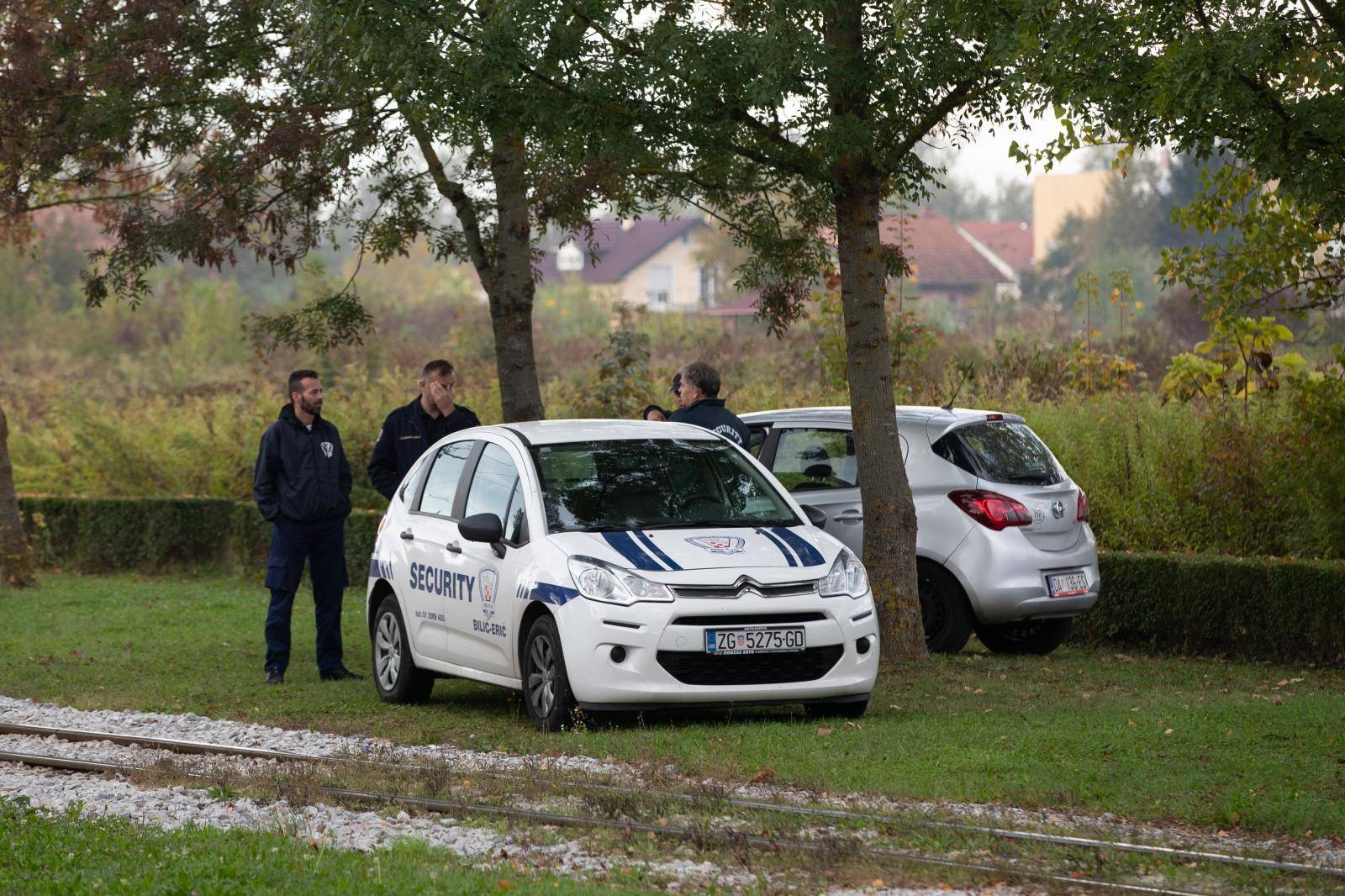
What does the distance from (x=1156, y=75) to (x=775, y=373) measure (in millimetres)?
17558

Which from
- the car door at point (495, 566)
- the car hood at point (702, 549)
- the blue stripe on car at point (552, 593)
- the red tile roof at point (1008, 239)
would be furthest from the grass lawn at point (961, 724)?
the red tile roof at point (1008, 239)

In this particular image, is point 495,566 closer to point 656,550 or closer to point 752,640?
point 656,550

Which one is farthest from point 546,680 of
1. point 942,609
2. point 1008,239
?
point 1008,239

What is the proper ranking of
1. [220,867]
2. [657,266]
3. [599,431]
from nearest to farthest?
[220,867]
[599,431]
[657,266]

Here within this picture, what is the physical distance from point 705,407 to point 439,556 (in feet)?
7.48

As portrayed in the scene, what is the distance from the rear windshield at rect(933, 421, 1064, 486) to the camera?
1280 centimetres

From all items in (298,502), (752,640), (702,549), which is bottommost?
(752,640)

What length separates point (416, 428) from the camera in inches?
513

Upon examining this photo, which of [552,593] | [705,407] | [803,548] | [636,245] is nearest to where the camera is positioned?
[552,593]

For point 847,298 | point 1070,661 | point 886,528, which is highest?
point 847,298

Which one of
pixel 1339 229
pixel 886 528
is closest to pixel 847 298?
pixel 886 528

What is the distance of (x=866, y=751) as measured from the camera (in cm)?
862

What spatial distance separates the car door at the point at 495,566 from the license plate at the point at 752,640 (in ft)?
4.20

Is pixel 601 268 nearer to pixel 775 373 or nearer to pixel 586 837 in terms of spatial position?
pixel 775 373
